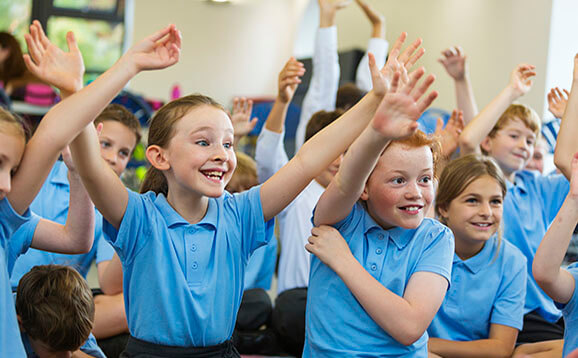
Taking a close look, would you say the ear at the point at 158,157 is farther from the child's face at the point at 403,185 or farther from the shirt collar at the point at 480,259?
the shirt collar at the point at 480,259

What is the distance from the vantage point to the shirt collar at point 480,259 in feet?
6.56

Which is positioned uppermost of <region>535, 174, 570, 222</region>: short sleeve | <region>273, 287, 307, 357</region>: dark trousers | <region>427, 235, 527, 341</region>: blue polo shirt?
<region>535, 174, 570, 222</region>: short sleeve

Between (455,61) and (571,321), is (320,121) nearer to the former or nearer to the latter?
(455,61)

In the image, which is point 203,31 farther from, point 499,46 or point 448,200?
point 448,200

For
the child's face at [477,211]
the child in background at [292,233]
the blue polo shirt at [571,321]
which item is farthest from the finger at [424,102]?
the child in background at [292,233]

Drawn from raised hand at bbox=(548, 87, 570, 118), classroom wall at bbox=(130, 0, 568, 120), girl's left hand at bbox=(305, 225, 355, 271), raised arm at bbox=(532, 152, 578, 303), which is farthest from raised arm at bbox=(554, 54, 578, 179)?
classroom wall at bbox=(130, 0, 568, 120)

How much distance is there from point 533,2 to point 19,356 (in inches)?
178

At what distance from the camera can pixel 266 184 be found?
153cm

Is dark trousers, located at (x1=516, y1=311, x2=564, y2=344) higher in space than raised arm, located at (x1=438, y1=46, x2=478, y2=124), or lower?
lower

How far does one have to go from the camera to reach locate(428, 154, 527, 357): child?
6.42ft

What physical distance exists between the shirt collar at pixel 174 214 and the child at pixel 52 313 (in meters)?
0.33

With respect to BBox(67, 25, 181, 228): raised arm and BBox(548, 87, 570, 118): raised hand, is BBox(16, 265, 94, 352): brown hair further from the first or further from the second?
BBox(548, 87, 570, 118): raised hand

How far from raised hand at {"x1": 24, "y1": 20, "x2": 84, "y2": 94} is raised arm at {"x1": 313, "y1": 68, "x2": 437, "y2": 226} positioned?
573 millimetres

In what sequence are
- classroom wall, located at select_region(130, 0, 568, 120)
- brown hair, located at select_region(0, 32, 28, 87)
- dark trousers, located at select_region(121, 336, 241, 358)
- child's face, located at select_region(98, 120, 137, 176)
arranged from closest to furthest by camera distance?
dark trousers, located at select_region(121, 336, 241, 358) → child's face, located at select_region(98, 120, 137, 176) → brown hair, located at select_region(0, 32, 28, 87) → classroom wall, located at select_region(130, 0, 568, 120)
